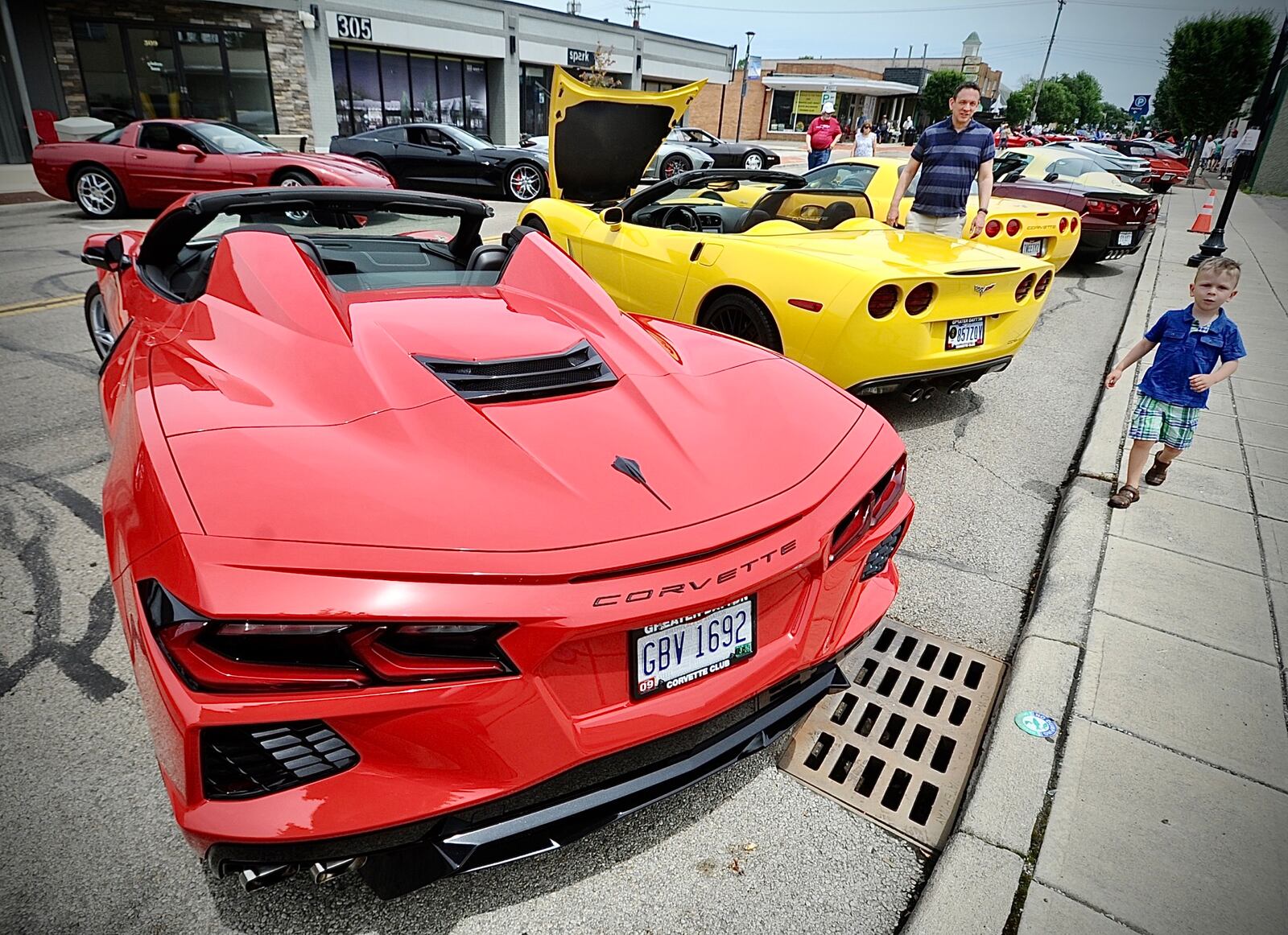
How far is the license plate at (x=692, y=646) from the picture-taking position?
1464mm

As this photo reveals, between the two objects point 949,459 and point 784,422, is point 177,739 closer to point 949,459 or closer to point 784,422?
point 784,422

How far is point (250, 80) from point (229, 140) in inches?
476

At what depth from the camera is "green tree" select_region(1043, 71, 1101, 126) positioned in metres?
124

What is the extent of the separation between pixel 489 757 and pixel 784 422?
3.69ft

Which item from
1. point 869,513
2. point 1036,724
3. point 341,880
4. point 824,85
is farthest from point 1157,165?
point 824,85

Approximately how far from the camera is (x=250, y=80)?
792 inches

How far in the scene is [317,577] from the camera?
4.18ft

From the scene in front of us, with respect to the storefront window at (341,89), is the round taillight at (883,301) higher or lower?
lower

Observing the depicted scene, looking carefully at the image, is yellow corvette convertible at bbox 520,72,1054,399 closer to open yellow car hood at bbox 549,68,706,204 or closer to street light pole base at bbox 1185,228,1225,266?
open yellow car hood at bbox 549,68,706,204

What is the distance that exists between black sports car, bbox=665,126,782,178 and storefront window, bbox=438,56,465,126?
30.0 feet

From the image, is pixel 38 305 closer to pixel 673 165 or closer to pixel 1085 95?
pixel 673 165

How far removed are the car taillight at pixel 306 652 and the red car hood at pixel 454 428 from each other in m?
0.17

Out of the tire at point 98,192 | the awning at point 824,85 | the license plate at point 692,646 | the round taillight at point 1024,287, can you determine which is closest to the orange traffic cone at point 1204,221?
the round taillight at point 1024,287

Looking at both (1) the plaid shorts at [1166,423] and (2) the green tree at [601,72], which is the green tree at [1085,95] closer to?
(2) the green tree at [601,72]
